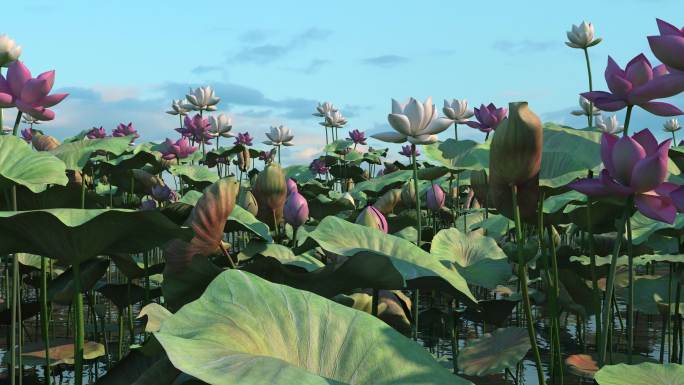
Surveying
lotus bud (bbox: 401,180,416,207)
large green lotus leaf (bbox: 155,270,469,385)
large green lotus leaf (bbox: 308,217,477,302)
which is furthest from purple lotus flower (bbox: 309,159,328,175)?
large green lotus leaf (bbox: 155,270,469,385)

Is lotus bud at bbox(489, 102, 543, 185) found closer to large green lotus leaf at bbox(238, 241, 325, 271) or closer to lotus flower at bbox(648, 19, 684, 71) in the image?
lotus flower at bbox(648, 19, 684, 71)

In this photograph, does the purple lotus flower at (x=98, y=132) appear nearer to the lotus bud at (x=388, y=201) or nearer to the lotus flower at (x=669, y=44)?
the lotus bud at (x=388, y=201)

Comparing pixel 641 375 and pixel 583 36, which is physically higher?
pixel 583 36

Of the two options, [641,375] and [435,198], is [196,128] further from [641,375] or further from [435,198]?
[641,375]

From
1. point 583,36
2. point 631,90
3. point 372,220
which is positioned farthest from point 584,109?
point 631,90

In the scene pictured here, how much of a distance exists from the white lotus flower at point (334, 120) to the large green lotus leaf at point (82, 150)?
16.8 ft

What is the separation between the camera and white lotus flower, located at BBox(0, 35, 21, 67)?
2246mm

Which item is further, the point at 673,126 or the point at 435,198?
the point at 673,126

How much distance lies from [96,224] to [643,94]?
1018 mm

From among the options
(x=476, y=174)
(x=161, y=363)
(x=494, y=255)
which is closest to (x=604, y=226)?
(x=494, y=255)

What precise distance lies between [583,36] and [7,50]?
3.73 m

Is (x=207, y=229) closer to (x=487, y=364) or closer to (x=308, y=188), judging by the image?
(x=487, y=364)

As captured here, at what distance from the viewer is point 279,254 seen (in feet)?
6.28

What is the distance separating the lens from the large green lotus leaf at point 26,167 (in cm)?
163
